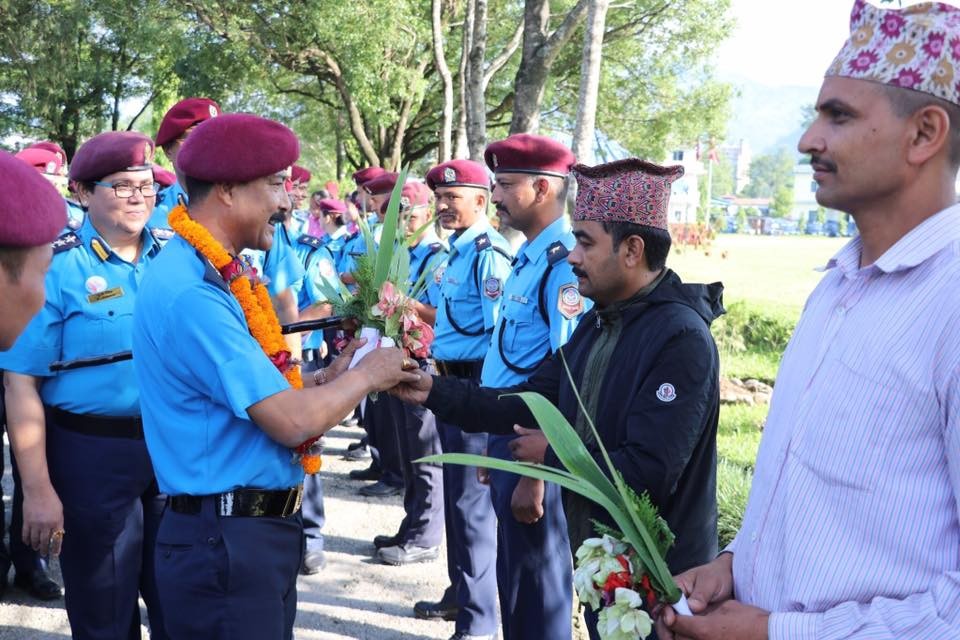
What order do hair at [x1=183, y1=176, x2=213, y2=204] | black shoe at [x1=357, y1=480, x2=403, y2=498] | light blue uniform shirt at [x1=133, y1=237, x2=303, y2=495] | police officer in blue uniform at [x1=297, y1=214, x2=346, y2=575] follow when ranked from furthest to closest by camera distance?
black shoe at [x1=357, y1=480, x2=403, y2=498] < police officer in blue uniform at [x1=297, y1=214, x2=346, y2=575] < hair at [x1=183, y1=176, x2=213, y2=204] < light blue uniform shirt at [x1=133, y1=237, x2=303, y2=495]

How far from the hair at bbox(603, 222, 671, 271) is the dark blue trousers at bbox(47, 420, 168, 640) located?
2.20 m

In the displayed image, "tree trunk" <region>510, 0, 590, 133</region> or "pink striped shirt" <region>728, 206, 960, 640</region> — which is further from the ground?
"tree trunk" <region>510, 0, 590, 133</region>

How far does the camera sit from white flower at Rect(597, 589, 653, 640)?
197cm

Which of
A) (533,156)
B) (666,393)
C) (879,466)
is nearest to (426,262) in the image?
(533,156)

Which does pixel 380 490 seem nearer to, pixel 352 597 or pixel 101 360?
pixel 352 597

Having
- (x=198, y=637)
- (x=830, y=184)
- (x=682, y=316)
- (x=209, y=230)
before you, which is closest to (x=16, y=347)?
(x=209, y=230)

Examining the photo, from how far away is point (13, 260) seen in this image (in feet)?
5.89

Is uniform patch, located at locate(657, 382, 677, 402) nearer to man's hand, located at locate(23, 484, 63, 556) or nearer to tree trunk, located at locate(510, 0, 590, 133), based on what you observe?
man's hand, located at locate(23, 484, 63, 556)

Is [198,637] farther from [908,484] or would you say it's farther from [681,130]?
[681,130]

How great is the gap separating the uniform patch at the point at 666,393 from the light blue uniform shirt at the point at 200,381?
3.81 ft

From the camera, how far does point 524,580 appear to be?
13.8ft

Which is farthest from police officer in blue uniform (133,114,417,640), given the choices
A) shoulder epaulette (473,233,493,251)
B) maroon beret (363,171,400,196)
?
maroon beret (363,171,400,196)

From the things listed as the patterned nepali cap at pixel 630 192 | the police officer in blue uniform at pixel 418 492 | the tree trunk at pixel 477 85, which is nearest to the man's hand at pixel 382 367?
the patterned nepali cap at pixel 630 192

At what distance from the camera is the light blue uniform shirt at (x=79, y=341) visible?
3.71m
